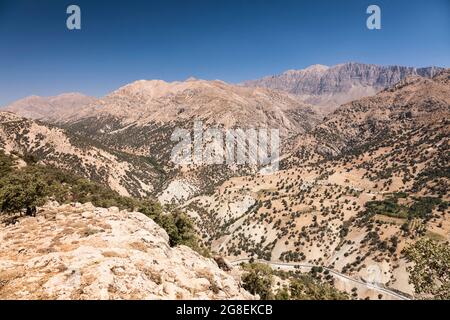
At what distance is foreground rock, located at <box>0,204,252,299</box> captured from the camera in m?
19.6

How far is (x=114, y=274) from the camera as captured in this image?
70.4 ft

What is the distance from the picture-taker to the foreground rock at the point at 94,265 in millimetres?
19578

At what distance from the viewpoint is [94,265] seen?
22609 millimetres

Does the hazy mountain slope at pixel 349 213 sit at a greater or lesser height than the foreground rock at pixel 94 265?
lesser

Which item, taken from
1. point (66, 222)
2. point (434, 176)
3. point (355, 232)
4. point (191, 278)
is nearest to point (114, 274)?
point (191, 278)

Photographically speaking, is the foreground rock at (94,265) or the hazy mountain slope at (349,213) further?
the hazy mountain slope at (349,213)

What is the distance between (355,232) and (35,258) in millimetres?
113726

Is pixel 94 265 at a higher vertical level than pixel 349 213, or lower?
higher

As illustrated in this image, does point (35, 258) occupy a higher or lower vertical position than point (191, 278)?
higher

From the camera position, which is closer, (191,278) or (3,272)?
(3,272)

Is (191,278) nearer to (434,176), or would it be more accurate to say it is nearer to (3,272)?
(3,272)

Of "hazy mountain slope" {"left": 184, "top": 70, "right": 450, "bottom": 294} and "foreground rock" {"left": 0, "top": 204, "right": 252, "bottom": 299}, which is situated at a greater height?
"foreground rock" {"left": 0, "top": 204, "right": 252, "bottom": 299}

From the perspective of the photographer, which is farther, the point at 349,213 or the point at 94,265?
the point at 349,213
